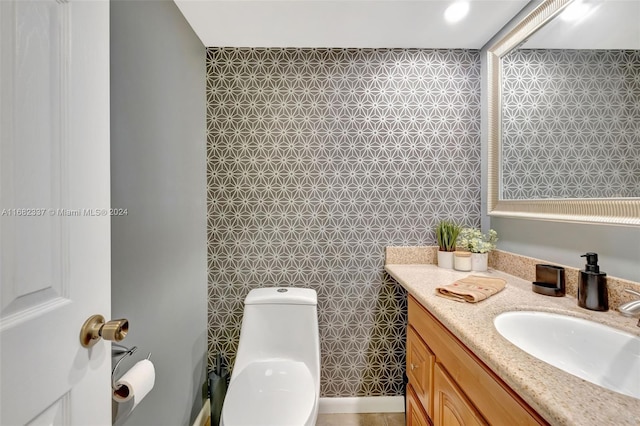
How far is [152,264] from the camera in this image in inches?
43.3

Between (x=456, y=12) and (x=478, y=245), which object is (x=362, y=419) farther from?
(x=456, y=12)

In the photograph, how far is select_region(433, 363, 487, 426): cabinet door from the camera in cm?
79

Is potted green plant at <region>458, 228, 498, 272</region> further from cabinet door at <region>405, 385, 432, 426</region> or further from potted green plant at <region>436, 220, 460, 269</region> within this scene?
cabinet door at <region>405, 385, 432, 426</region>

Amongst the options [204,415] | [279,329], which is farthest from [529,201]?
[204,415]

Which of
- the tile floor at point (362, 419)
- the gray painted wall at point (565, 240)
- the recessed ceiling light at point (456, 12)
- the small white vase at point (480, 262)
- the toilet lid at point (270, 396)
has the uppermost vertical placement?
the recessed ceiling light at point (456, 12)

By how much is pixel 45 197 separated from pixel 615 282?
5.37ft

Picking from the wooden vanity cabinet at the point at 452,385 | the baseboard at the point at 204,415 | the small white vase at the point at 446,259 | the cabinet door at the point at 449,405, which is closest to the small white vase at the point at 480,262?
the small white vase at the point at 446,259

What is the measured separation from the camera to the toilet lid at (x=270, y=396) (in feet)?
3.66

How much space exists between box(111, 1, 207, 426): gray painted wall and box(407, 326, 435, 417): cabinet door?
1.12m

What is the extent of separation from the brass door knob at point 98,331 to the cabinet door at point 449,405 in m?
0.94

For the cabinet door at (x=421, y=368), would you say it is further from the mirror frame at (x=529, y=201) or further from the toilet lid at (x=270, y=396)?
the mirror frame at (x=529, y=201)

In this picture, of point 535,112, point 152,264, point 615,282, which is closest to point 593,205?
point 615,282

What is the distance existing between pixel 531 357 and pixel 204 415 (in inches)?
68.1

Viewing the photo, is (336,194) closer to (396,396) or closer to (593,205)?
(593,205)
